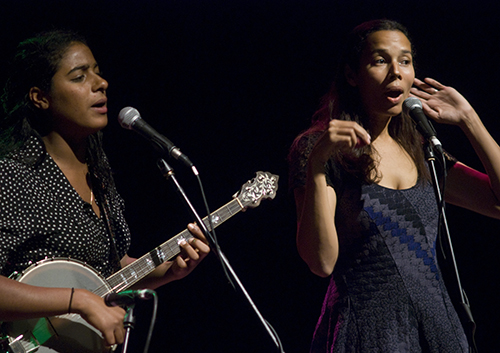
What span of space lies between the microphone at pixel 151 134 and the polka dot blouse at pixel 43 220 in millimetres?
508

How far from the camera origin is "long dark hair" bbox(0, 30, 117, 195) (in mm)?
2238

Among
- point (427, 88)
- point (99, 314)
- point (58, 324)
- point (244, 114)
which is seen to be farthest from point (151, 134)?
point (244, 114)

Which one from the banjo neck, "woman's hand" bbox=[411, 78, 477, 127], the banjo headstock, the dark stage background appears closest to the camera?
"woman's hand" bbox=[411, 78, 477, 127]

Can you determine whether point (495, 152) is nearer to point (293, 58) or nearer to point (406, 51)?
point (406, 51)

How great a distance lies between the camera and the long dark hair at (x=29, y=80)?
2238mm

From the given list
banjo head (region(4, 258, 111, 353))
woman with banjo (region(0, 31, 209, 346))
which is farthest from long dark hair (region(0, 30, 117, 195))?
banjo head (region(4, 258, 111, 353))

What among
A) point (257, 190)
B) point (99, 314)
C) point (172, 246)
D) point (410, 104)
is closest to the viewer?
point (99, 314)

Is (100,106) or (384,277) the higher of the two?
(100,106)

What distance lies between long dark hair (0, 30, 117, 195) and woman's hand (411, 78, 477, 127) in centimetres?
162

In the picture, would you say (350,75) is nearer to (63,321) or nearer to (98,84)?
(98,84)

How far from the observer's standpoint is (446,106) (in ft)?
7.21

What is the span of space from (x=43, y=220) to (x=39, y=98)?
0.58 metres

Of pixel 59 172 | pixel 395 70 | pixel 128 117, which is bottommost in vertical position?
pixel 395 70

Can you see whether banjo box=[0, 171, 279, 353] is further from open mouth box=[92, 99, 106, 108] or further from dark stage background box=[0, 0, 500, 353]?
dark stage background box=[0, 0, 500, 353]
